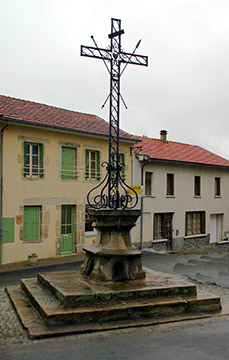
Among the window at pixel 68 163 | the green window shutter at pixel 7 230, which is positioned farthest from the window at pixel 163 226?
the green window shutter at pixel 7 230

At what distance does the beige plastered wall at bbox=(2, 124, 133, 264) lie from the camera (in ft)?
47.3

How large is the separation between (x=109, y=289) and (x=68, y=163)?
9.31m

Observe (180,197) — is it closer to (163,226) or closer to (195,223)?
(163,226)

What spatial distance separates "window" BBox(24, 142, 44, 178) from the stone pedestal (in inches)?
271

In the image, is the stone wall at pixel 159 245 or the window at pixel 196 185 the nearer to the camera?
the stone wall at pixel 159 245

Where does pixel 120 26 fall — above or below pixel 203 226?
above

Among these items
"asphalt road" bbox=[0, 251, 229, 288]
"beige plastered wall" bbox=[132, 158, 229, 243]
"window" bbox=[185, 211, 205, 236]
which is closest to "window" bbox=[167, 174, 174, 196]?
"beige plastered wall" bbox=[132, 158, 229, 243]

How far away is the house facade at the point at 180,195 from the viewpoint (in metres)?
19.6

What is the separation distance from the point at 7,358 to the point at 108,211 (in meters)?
3.78

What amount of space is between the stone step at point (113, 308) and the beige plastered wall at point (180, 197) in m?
10.9

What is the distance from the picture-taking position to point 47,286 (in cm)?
862

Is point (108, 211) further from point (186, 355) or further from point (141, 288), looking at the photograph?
point (186, 355)

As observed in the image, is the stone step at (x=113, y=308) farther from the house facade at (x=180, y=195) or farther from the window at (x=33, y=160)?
the house facade at (x=180, y=195)

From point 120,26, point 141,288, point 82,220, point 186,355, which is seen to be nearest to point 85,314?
point 141,288
